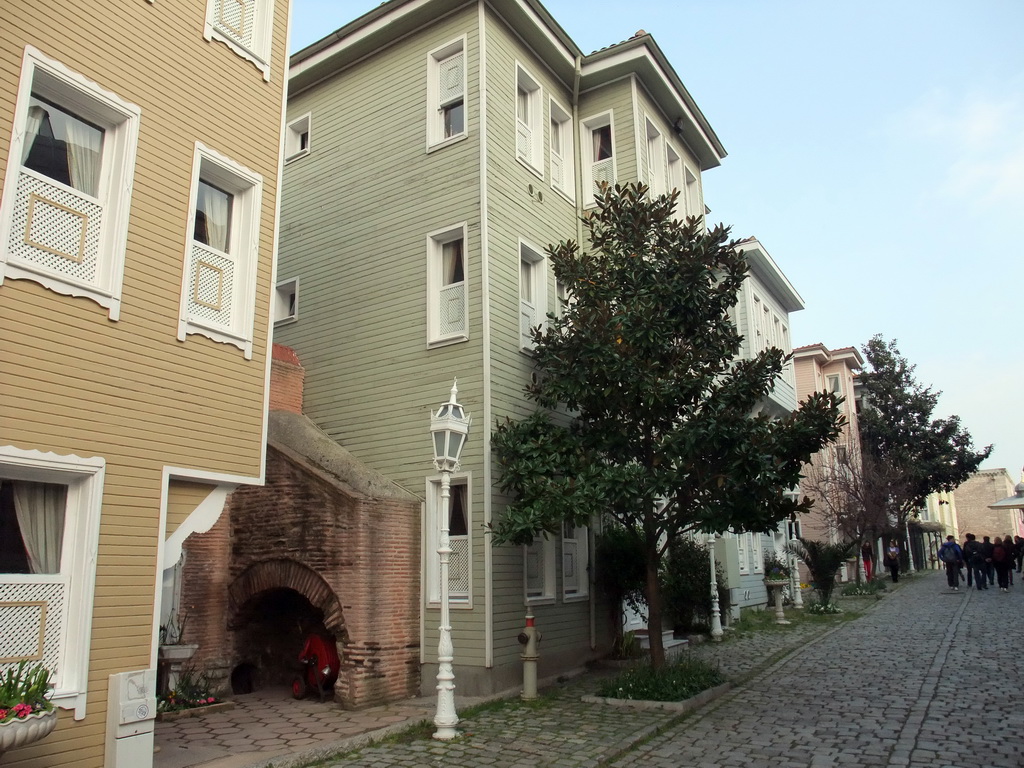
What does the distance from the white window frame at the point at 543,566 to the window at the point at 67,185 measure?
7.78 metres

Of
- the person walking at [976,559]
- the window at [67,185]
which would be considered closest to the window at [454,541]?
the window at [67,185]

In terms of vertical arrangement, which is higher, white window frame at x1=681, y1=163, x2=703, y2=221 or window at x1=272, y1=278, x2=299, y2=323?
white window frame at x1=681, y1=163, x2=703, y2=221

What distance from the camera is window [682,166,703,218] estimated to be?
19.7 m

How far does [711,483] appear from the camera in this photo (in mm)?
11320

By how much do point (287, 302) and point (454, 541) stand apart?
6.81 metres

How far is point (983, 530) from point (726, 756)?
343ft

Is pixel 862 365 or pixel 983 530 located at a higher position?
pixel 862 365

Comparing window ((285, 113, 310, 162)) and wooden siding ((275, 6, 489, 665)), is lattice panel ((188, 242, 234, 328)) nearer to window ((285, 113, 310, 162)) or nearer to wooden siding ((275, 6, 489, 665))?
wooden siding ((275, 6, 489, 665))

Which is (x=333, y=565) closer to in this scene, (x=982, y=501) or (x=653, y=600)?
(x=653, y=600)

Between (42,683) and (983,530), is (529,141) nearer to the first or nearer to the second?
(42,683)

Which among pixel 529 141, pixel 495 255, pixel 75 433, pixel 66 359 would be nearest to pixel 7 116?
pixel 66 359

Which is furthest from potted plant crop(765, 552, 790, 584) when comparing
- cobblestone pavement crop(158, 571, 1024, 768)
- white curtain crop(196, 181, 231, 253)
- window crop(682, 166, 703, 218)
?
white curtain crop(196, 181, 231, 253)

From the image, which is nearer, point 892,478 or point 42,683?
point 42,683

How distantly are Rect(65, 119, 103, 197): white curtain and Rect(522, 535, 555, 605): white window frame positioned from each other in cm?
812
